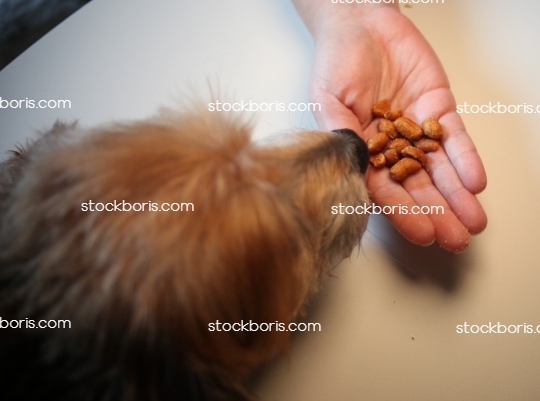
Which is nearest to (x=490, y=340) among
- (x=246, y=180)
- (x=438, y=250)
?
(x=438, y=250)

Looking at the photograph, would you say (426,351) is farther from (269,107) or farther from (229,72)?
(229,72)

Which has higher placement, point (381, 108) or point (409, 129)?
point (381, 108)

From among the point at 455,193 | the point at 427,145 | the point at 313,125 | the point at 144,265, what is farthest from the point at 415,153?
the point at 144,265

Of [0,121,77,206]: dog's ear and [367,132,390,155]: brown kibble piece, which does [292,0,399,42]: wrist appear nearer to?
[367,132,390,155]: brown kibble piece

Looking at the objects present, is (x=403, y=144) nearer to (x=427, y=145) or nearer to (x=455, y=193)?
(x=427, y=145)

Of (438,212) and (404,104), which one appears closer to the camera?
(438,212)

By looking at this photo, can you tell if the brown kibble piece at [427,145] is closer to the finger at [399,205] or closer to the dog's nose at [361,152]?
the finger at [399,205]
